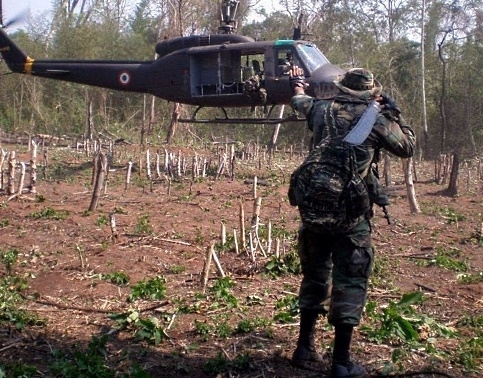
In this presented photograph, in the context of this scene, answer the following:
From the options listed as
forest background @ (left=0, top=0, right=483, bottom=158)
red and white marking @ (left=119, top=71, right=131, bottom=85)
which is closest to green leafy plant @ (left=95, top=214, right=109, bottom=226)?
red and white marking @ (left=119, top=71, right=131, bottom=85)

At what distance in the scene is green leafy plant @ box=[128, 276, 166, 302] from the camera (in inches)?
248

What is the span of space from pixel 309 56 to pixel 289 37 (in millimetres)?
21953

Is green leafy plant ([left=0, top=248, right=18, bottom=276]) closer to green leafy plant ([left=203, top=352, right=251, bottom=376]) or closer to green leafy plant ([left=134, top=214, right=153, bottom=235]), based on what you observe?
green leafy plant ([left=134, top=214, right=153, bottom=235])

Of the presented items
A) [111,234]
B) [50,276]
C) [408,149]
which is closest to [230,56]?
[111,234]

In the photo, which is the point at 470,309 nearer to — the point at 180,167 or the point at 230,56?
the point at 230,56

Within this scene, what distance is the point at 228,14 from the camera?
1446 cm

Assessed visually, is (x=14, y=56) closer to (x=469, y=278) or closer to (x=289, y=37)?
(x=469, y=278)

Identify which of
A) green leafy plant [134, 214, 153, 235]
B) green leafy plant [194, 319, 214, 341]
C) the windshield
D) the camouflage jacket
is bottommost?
green leafy plant [134, 214, 153, 235]

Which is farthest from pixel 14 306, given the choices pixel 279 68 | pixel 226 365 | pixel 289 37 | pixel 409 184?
pixel 289 37

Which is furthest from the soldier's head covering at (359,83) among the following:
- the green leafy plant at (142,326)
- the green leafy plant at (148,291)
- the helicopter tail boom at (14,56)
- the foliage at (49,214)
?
the helicopter tail boom at (14,56)

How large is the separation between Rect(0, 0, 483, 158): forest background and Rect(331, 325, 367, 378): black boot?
22.7m

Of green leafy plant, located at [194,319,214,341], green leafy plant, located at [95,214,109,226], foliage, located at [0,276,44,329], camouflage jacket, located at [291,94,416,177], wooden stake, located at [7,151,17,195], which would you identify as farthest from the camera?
wooden stake, located at [7,151,17,195]

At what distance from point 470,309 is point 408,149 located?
7.46 ft

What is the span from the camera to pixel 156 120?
31.3 meters
